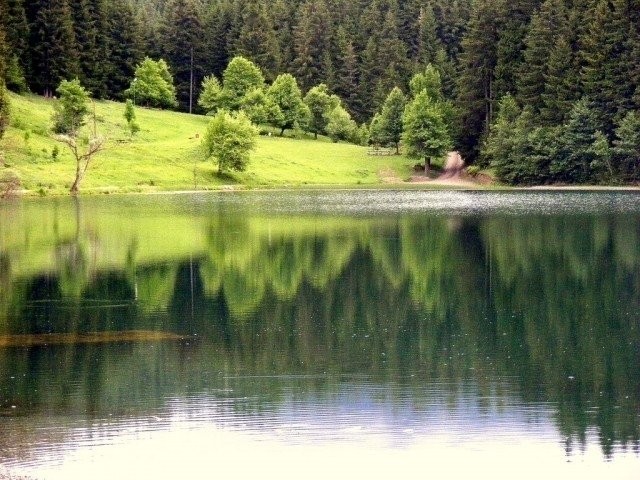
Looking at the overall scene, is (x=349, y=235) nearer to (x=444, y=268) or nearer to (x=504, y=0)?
(x=444, y=268)

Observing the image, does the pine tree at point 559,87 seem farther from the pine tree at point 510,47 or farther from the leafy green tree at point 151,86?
the leafy green tree at point 151,86

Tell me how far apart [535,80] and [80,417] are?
92481mm

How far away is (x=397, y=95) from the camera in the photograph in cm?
12106

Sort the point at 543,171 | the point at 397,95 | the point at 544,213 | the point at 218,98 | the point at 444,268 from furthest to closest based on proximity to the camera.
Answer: the point at 218,98, the point at 397,95, the point at 543,171, the point at 544,213, the point at 444,268

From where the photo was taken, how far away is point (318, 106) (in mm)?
129750

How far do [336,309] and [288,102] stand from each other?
100 m

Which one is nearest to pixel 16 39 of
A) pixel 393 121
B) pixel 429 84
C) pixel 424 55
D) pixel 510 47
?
pixel 393 121

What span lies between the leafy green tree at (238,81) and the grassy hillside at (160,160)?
4606 millimetres

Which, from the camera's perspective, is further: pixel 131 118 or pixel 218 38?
pixel 218 38

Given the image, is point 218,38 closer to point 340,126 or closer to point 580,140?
point 340,126

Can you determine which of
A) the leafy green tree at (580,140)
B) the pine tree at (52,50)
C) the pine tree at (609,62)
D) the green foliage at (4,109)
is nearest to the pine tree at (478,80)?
the leafy green tree at (580,140)

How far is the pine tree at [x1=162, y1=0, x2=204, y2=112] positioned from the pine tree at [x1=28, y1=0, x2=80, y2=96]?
25.4 m

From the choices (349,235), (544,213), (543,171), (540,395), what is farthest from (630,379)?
(543,171)

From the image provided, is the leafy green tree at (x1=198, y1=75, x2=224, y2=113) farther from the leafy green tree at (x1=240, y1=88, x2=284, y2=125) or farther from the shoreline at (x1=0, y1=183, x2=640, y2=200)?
the shoreline at (x1=0, y1=183, x2=640, y2=200)
